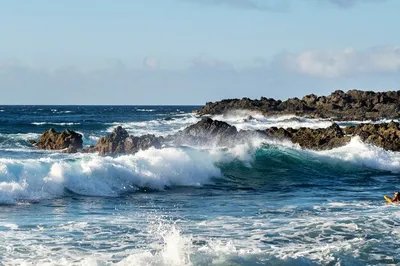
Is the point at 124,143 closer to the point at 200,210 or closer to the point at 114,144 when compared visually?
the point at 114,144

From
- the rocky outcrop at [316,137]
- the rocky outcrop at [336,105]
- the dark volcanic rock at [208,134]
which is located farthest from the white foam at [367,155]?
the rocky outcrop at [336,105]

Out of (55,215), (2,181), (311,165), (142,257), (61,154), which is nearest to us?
(142,257)

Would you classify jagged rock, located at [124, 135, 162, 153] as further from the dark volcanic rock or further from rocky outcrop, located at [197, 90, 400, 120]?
rocky outcrop, located at [197, 90, 400, 120]

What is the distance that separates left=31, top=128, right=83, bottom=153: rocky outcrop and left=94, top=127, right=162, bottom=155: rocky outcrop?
2.51 m

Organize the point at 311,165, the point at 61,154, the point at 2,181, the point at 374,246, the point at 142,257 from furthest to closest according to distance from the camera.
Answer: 1. the point at 61,154
2. the point at 311,165
3. the point at 2,181
4. the point at 374,246
5. the point at 142,257

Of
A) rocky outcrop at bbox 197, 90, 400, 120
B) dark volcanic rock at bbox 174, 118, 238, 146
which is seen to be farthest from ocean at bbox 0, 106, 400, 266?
rocky outcrop at bbox 197, 90, 400, 120

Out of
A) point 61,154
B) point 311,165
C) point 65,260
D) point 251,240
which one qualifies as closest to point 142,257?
point 65,260

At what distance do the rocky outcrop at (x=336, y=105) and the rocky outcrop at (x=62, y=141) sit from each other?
35545 millimetres

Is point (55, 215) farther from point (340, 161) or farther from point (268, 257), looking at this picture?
point (340, 161)

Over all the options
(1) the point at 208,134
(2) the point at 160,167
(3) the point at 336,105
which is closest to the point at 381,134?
(1) the point at 208,134

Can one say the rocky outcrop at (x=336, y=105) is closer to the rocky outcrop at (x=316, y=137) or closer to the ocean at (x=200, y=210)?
the rocky outcrop at (x=316, y=137)

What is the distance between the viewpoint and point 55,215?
1670cm

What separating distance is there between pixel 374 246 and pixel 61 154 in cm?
2329

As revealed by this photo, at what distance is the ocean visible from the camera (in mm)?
12617
